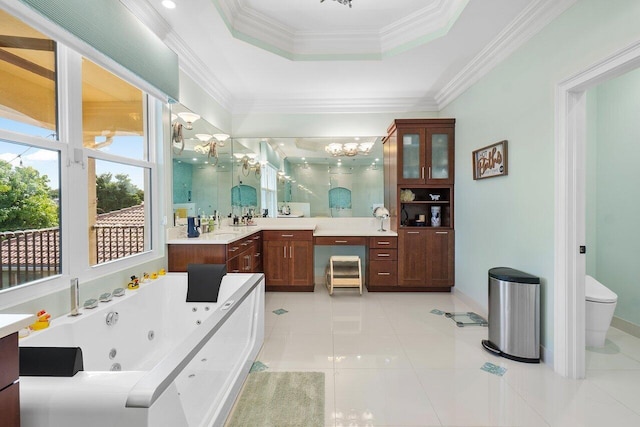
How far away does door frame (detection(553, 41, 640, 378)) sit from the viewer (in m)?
2.09

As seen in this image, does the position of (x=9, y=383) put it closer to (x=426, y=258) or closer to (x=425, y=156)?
(x=426, y=258)

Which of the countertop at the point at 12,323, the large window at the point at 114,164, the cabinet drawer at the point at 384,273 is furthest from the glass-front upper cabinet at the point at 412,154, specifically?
the countertop at the point at 12,323

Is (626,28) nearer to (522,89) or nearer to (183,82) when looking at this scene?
(522,89)

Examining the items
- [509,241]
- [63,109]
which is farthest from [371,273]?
[63,109]

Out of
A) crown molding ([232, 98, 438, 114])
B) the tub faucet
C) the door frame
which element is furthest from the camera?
crown molding ([232, 98, 438, 114])

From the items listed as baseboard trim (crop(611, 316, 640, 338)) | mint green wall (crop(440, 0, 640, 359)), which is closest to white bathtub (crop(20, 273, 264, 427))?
mint green wall (crop(440, 0, 640, 359))

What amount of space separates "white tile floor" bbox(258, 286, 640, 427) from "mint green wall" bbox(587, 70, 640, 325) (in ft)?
1.72

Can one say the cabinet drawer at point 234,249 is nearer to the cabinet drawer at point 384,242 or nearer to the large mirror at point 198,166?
the large mirror at point 198,166

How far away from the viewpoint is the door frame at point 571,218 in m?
2.09

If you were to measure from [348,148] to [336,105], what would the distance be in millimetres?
670

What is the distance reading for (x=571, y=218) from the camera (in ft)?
6.89

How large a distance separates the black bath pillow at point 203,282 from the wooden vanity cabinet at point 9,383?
5.58 feet

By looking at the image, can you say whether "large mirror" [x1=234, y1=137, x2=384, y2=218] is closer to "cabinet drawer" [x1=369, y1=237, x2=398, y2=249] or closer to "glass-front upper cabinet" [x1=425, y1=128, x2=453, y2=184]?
"cabinet drawer" [x1=369, y1=237, x2=398, y2=249]

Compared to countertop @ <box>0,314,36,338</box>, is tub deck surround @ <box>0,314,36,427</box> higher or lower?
lower
